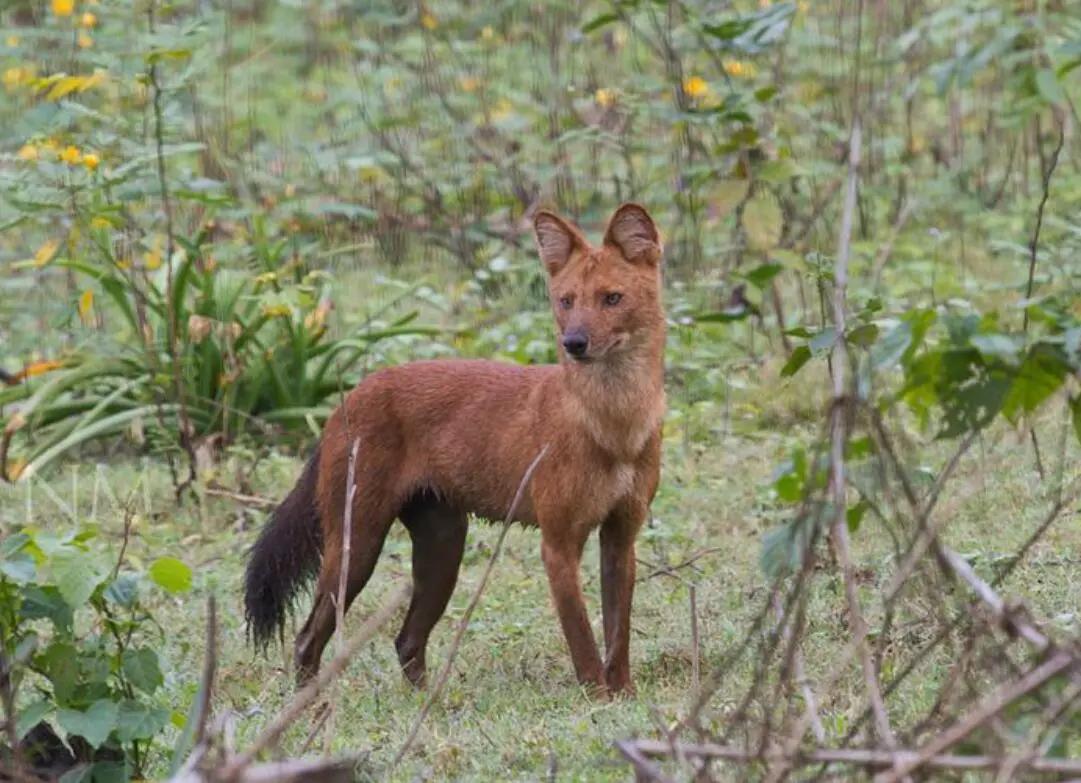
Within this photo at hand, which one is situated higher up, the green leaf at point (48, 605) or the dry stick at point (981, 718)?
the dry stick at point (981, 718)

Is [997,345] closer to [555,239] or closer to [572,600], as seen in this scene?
[572,600]

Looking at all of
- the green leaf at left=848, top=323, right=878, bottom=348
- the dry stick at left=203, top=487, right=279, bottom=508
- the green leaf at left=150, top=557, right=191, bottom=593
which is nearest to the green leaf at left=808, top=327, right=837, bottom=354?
the green leaf at left=848, top=323, right=878, bottom=348

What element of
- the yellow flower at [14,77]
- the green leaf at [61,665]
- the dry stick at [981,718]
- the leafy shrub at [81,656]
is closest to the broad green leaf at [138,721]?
the leafy shrub at [81,656]

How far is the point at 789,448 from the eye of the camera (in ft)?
24.6

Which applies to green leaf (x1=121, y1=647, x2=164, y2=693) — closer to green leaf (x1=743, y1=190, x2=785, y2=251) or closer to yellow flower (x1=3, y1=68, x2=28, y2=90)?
green leaf (x1=743, y1=190, x2=785, y2=251)

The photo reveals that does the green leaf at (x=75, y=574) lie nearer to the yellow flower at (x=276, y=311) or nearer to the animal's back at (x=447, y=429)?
the animal's back at (x=447, y=429)

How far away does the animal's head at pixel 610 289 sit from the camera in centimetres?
541

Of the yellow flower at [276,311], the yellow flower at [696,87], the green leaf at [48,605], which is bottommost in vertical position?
the yellow flower at [276,311]

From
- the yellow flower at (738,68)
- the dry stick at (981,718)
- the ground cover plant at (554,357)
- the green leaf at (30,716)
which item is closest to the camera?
the dry stick at (981,718)

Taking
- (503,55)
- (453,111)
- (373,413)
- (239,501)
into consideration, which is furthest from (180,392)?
(503,55)

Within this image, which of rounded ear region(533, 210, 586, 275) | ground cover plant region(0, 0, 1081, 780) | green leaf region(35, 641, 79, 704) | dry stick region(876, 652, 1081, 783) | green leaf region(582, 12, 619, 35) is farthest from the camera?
green leaf region(582, 12, 619, 35)

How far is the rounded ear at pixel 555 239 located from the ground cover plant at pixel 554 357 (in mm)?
597

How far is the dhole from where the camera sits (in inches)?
213

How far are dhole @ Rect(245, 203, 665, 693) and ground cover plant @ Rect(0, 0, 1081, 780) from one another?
0.23 metres
